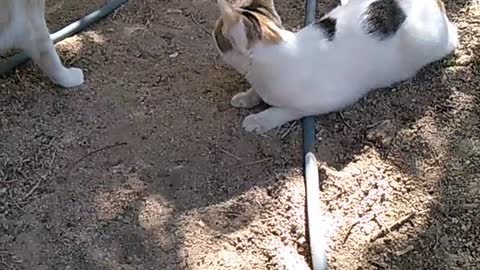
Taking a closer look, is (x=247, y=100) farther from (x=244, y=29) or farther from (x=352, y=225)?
(x=352, y=225)

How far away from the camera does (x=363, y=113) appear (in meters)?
2.68

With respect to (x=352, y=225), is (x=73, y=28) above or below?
above

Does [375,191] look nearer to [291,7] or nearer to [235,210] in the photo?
[235,210]

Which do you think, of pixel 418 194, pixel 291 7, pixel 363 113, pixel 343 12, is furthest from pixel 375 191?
pixel 291 7

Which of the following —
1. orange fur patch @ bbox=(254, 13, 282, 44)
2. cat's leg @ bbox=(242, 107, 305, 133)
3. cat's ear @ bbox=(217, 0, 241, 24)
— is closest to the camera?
cat's ear @ bbox=(217, 0, 241, 24)

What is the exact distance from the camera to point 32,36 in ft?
8.64

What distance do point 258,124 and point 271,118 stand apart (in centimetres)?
5

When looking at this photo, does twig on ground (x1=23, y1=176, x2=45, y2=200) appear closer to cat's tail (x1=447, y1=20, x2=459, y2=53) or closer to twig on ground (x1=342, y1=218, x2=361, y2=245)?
twig on ground (x1=342, y1=218, x2=361, y2=245)

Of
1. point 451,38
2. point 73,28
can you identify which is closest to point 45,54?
point 73,28

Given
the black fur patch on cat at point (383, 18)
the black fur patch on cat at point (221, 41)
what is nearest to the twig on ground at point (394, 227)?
the black fur patch on cat at point (383, 18)

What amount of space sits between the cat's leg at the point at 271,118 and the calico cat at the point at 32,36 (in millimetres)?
657

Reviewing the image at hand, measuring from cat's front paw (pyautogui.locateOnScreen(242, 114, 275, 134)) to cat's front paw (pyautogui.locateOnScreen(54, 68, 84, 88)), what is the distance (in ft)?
2.06

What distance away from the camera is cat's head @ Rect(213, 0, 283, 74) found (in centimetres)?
241

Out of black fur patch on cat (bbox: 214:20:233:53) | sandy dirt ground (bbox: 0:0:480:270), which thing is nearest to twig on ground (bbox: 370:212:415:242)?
sandy dirt ground (bbox: 0:0:480:270)
